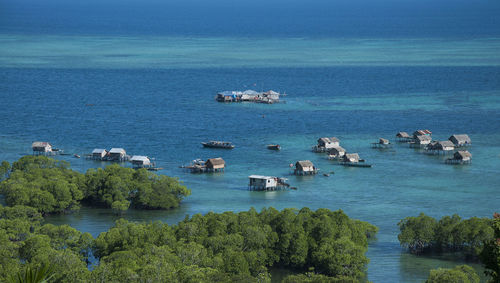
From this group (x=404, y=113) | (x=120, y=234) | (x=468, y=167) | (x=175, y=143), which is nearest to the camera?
(x=120, y=234)

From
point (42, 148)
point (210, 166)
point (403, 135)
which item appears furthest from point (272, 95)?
point (210, 166)

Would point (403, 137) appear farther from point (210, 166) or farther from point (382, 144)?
point (210, 166)

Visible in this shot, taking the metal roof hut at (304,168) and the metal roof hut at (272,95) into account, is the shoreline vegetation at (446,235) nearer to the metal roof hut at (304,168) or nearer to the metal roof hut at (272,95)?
the metal roof hut at (304,168)

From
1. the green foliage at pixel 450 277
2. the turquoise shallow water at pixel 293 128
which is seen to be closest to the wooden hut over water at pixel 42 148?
the turquoise shallow water at pixel 293 128

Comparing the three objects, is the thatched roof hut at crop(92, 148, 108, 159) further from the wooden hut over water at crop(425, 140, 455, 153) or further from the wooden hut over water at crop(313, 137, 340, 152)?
the wooden hut over water at crop(425, 140, 455, 153)

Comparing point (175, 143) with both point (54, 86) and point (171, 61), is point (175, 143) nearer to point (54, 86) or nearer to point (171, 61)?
point (54, 86)

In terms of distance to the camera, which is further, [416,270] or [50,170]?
[50,170]

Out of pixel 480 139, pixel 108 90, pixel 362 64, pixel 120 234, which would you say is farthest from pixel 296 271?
pixel 362 64
